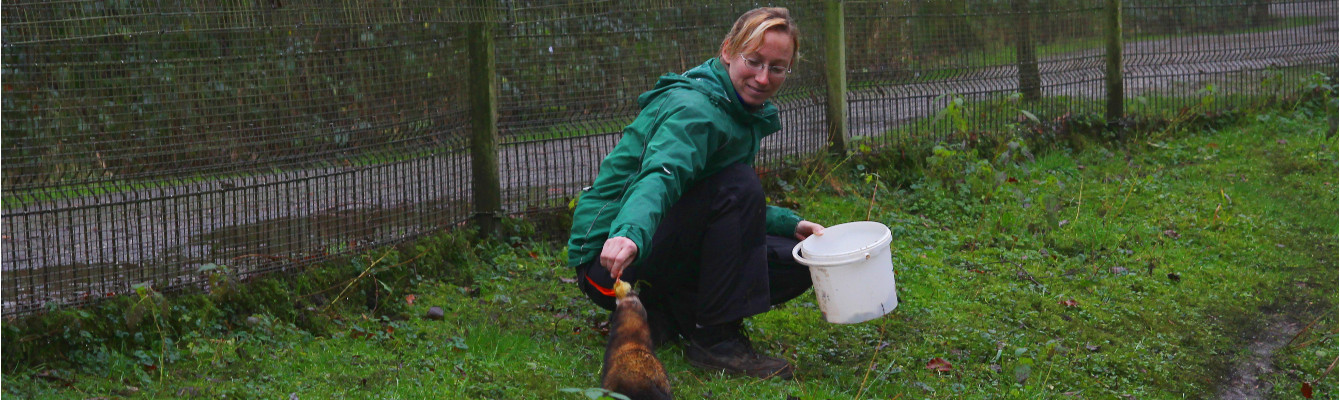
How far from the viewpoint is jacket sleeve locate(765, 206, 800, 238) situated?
4.36 meters

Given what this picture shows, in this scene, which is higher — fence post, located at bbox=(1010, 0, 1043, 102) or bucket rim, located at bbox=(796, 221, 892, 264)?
fence post, located at bbox=(1010, 0, 1043, 102)

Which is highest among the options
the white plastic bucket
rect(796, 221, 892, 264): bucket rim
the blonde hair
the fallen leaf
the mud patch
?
the blonde hair

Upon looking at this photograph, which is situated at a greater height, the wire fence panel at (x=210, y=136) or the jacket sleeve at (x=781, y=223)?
the wire fence panel at (x=210, y=136)

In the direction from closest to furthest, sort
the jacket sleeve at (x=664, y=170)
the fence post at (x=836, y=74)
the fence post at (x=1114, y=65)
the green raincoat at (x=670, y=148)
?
the jacket sleeve at (x=664, y=170)
the green raincoat at (x=670, y=148)
the fence post at (x=836, y=74)
the fence post at (x=1114, y=65)

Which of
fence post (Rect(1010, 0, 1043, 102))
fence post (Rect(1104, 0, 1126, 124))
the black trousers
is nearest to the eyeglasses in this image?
the black trousers

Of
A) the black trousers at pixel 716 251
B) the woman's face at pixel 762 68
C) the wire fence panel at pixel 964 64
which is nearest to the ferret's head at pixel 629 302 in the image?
the black trousers at pixel 716 251

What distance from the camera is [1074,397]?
4121 millimetres

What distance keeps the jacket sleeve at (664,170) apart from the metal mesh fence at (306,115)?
6.04 ft

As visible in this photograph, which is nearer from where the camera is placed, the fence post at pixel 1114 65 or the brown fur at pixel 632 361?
the brown fur at pixel 632 361

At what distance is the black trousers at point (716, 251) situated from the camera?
3.93m

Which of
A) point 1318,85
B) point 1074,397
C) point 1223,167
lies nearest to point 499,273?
point 1074,397

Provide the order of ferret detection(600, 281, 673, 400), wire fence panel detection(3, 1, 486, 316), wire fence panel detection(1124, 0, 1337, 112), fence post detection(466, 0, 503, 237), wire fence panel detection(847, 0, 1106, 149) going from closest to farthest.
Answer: ferret detection(600, 281, 673, 400)
wire fence panel detection(3, 1, 486, 316)
fence post detection(466, 0, 503, 237)
wire fence panel detection(847, 0, 1106, 149)
wire fence panel detection(1124, 0, 1337, 112)

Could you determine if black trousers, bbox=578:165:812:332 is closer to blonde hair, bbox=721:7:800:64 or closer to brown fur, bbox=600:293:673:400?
blonde hair, bbox=721:7:800:64

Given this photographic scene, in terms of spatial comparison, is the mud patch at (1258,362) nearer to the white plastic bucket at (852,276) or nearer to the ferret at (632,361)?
the white plastic bucket at (852,276)
